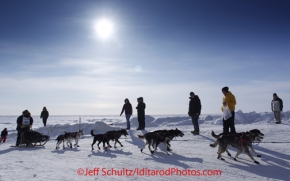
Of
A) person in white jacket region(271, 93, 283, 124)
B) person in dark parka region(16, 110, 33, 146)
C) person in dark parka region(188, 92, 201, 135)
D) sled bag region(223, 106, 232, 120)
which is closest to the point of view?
sled bag region(223, 106, 232, 120)

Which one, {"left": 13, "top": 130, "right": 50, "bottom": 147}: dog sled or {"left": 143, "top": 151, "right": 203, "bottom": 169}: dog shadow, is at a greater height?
{"left": 13, "top": 130, "right": 50, "bottom": 147}: dog sled

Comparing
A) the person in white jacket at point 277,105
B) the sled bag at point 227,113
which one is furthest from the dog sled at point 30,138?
the person in white jacket at point 277,105

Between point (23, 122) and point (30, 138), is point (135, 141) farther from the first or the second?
point (23, 122)

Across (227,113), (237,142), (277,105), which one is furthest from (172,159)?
(277,105)

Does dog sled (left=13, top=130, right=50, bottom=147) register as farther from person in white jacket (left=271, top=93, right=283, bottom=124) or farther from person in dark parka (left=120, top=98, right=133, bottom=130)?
person in white jacket (left=271, top=93, right=283, bottom=124)

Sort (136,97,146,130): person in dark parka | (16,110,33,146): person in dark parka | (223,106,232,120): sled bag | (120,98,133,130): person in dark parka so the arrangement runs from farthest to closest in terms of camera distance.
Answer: (120,98,133,130): person in dark parka → (136,97,146,130): person in dark parka → (16,110,33,146): person in dark parka → (223,106,232,120): sled bag

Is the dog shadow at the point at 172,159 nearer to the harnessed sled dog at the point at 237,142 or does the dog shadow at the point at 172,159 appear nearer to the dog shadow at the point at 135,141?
the harnessed sled dog at the point at 237,142

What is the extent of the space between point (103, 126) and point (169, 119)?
10.7 metres

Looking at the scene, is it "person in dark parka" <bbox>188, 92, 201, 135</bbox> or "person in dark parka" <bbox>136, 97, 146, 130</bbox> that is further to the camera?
"person in dark parka" <bbox>136, 97, 146, 130</bbox>

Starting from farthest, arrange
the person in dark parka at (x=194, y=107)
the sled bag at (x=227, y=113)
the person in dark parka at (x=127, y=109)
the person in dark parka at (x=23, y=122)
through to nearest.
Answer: the person in dark parka at (x=127, y=109) < the person in dark parka at (x=23, y=122) < the person in dark parka at (x=194, y=107) < the sled bag at (x=227, y=113)

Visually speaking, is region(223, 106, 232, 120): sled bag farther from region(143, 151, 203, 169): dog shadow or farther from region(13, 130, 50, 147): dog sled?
region(13, 130, 50, 147): dog sled

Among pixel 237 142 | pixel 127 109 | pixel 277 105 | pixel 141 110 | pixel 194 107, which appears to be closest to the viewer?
pixel 237 142

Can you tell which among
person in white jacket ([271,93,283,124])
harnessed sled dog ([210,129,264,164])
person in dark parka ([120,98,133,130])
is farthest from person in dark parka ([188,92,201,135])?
person in white jacket ([271,93,283,124])

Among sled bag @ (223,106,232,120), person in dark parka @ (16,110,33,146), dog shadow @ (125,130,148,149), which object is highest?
sled bag @ (223,106,232,120)
